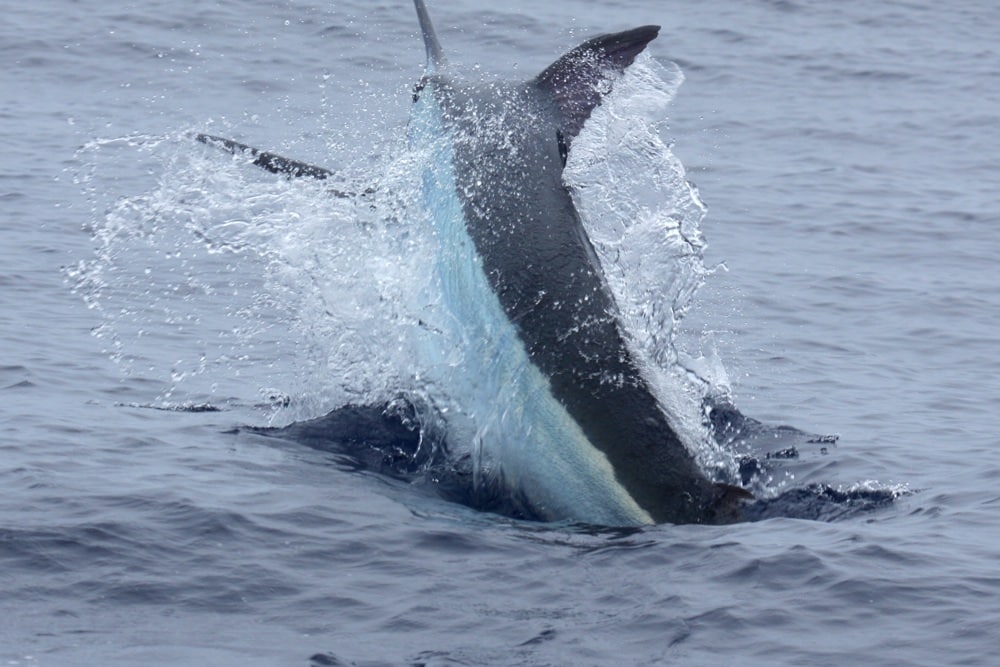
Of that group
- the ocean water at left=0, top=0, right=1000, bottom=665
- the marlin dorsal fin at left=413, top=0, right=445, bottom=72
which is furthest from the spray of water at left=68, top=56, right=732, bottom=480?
the marlin dorsal fin at left=413, top=0, right=445, bottom=72

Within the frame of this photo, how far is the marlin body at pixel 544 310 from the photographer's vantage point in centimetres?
863

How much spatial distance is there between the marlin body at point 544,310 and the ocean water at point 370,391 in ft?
0.98

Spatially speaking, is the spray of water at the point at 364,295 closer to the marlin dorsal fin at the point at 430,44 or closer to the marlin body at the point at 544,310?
the marlin body at the point at 544,310

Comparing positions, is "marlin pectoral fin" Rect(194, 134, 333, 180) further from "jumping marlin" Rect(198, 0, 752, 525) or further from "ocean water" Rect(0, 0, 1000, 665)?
"ocean water" Rect(0, 0, 1000, 665)

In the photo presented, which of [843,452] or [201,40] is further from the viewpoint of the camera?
[201,40]

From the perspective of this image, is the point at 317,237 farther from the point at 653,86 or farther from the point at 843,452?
the point at 843,452

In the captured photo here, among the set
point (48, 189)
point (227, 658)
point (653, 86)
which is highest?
point (653, 86)

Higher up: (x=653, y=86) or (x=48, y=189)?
(x=653, y=86)

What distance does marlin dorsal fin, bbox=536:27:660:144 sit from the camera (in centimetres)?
991

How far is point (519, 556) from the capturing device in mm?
8289

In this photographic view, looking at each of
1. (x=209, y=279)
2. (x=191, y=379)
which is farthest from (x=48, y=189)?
(x=191, y=379)

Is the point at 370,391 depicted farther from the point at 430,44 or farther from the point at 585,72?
the point at 585,72

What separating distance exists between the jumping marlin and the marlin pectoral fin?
0.01 metres

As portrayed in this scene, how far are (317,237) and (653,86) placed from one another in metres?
2.62
